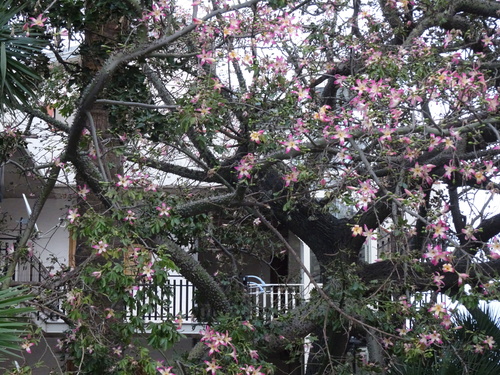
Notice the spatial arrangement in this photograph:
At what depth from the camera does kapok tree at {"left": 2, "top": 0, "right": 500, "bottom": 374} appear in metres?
6.27

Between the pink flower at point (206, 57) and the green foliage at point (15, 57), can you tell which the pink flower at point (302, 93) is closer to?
the pink flower at point (206, 57)

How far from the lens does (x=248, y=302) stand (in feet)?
28.1

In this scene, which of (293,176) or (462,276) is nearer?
(462,276)

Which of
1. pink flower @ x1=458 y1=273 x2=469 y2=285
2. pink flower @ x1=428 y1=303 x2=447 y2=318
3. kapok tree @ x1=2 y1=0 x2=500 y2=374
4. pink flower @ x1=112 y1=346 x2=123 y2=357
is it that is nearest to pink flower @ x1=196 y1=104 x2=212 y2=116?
kapok tree @ x1=2 y1=0 x2=500 y2=374

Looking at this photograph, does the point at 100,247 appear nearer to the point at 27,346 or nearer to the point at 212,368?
the point at 27,346

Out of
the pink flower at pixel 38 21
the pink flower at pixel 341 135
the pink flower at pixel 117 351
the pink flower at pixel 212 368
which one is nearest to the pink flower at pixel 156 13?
the pink flower at pixel 38 21

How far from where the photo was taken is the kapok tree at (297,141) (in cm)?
627

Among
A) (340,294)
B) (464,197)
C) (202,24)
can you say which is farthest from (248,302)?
(202,24)

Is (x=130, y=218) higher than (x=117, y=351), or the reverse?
(x=130, y=218)

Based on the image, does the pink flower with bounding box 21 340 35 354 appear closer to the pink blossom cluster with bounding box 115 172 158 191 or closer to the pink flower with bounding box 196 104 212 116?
the pink blossom cluster with bounding box 115 172 158 191

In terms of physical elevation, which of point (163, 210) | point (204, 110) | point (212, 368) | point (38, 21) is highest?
point (38, 21)

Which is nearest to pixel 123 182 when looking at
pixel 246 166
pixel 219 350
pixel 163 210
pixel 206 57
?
pixel 163 210

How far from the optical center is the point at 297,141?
21.5 feet

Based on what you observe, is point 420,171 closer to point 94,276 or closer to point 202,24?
point 202,24
